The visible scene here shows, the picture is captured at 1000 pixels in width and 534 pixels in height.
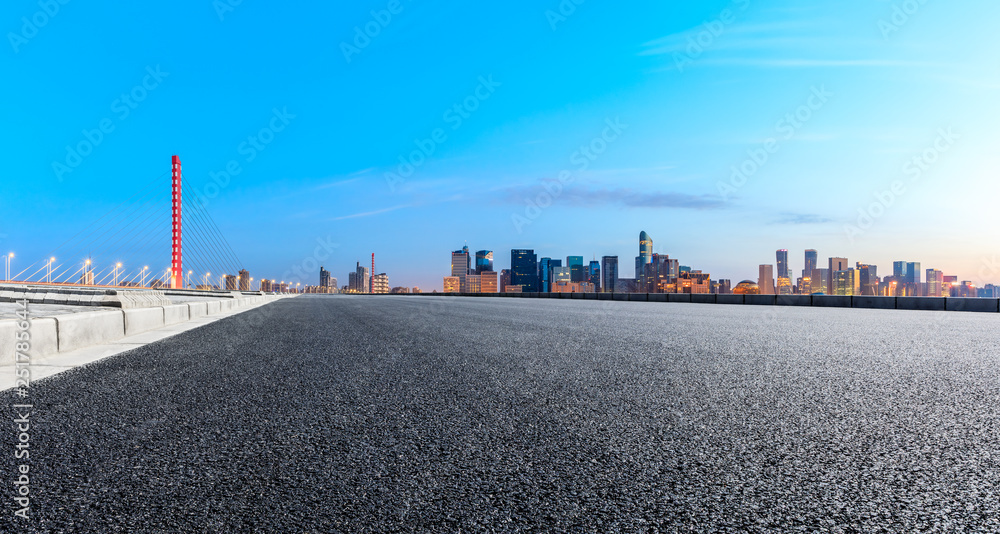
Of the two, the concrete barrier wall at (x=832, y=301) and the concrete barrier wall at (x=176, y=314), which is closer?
the concrete barrier wall at (x=176, y=314)

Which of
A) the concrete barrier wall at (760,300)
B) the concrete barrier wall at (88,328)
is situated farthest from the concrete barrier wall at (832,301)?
the concrete barrier wall at (88,328)

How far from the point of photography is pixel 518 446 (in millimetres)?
3549

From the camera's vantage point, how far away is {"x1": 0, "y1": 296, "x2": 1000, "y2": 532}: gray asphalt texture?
253 centimetres

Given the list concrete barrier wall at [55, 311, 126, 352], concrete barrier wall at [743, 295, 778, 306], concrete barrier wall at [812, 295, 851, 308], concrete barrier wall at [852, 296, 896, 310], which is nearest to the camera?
concrete barrier wall at [55, 311, 126, 352]

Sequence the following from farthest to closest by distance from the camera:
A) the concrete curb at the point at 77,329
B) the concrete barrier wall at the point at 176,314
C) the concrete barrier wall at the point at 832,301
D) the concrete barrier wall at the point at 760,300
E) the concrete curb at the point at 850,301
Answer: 1. the concrete barrier wall at the point at 760,300
2. the concrete barrier wall at the point at 832,301
3. the concrete curb at the point at 850,301
4. the concrete barrier wall at the point at 176,314
5. the concrete curb at the point at 77,329

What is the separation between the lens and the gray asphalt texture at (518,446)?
99.4 inches

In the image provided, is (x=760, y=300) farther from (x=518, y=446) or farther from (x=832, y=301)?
(x=518, y=446)

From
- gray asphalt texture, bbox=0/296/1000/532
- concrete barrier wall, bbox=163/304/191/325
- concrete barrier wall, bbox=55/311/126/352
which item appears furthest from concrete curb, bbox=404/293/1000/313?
concrete barrier wall, bbox=55/311/126/352

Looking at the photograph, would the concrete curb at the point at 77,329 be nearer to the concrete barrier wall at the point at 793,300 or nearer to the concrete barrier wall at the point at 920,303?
the concrete barrier wall at the point at 920,303

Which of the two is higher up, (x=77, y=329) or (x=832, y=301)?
(x=77, y=329)

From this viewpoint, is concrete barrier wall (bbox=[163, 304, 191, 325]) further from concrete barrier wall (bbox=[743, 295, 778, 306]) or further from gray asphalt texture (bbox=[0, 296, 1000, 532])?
concrete barrier wall (bbox=[743, 295, 778, 306])

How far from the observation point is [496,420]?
13.8 ft

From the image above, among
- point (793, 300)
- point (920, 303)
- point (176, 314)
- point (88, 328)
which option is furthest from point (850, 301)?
point (88, 328)

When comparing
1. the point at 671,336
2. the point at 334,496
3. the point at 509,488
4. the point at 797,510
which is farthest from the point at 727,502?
the point at 671,336
